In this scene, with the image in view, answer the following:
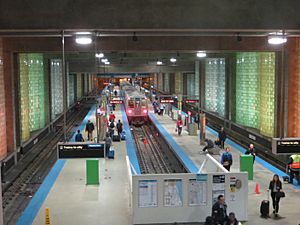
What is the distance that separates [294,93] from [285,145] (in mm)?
10728

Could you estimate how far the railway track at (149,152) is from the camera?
1043 inches

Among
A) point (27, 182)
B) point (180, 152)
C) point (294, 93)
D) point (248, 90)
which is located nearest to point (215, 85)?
point (248, 90)

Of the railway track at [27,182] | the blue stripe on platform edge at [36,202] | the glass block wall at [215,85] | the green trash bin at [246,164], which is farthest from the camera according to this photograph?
the glass block wall at [215,85]

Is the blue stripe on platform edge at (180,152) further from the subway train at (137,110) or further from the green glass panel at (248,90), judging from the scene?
the subway train at (137,110)

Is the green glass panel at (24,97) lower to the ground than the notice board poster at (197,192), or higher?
higher

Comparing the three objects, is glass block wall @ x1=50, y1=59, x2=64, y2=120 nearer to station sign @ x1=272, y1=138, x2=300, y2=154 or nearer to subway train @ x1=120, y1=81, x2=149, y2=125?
subway train @ x1=120, y1=81, x2=149, y2=125

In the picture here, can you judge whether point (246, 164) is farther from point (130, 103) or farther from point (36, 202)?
point (130, 103)

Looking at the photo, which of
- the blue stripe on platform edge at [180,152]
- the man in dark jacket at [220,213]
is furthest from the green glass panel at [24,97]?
the man in dark jacket at [220,213]

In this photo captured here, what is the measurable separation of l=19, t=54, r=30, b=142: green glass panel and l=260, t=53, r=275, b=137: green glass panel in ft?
41.2

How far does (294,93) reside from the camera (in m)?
23.8

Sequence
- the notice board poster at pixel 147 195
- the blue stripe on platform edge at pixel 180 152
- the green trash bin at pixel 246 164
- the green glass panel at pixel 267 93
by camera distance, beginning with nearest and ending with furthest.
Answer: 1. the notice board poster at pixel 147 195
2. the green trash bin at pixel 246 164
3. the blue stripe on platform edge at pixel 180 152
4. the green glass panel at pixel 267 93

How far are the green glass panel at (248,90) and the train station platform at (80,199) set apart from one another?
1082 cm

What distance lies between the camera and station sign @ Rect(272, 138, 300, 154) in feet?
44.7

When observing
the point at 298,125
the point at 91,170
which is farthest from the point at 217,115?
the point at 91,170
